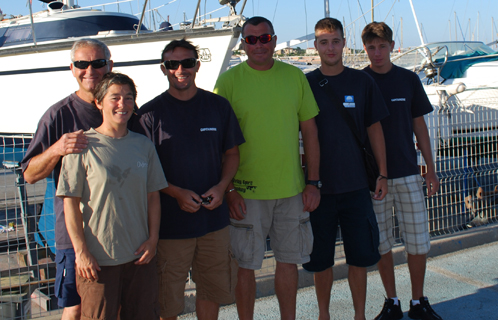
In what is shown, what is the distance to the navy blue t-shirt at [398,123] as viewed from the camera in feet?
10.9

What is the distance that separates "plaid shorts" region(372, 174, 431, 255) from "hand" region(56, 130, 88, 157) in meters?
2.22

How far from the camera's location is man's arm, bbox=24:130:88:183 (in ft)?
7.18

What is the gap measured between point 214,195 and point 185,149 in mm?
326

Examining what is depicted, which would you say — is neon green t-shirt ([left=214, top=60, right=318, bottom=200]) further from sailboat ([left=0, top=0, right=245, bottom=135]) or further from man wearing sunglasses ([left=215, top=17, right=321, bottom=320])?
sailboat ([left=0, top=0, right=245, bottom=135])

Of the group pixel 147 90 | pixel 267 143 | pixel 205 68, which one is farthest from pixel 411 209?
pixel 147 90

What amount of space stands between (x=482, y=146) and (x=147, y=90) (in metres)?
6.80

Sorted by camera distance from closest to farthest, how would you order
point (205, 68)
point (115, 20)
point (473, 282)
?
point (473, 282) → point (205, 68) → point (115, 20)

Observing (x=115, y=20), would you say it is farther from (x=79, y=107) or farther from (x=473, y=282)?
(x=473, y=282)

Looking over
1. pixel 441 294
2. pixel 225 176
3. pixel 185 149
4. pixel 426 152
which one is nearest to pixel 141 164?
pixel 185 149

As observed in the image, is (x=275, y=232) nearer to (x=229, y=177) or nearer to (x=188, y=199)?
(x=229, y=177)

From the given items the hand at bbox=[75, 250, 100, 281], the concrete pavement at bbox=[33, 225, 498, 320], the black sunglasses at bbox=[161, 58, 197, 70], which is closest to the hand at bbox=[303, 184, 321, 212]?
the concrete pavement at bbox=[33, 225, 498, 320]

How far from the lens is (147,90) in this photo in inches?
371

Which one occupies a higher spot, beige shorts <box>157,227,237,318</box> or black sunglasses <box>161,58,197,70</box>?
black sunglasses <box>161,58,197,70</box>

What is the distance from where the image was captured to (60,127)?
2422 mm
